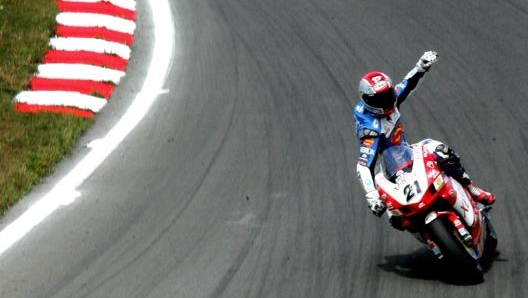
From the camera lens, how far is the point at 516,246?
9.63m

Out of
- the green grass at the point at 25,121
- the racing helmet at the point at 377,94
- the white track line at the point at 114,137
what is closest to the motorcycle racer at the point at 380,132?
the racing helmet at the point at 377,94

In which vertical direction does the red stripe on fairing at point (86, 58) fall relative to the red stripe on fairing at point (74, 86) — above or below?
above

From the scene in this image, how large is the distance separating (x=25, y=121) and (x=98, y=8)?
3.37 m

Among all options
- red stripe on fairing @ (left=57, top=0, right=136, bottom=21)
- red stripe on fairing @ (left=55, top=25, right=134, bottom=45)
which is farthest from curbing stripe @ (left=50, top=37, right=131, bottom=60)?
red stripe on fairing @ (left=57, top=0, right=136, bottom=21)

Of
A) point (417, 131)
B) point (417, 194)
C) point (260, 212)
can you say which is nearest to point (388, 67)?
point (417, 131)

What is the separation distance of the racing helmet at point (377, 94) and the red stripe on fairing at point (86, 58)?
5.47 meters

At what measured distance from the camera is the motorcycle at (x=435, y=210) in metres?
8.91

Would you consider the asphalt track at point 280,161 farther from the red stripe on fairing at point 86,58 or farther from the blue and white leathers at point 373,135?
the blue and white leathers at point 373,135

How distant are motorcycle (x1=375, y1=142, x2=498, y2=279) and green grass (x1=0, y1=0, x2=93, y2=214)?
4.25 meters

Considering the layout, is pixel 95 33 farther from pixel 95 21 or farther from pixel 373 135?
pixel 373 135

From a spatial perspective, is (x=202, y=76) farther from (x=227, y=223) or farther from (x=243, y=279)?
(x=243, y=279)

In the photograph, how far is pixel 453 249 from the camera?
8.83 m

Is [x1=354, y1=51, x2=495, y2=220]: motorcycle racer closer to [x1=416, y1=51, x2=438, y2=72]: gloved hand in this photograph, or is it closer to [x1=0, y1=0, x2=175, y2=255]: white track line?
[x1=416, y1=51, x2=438, y2=72]: gloved hand

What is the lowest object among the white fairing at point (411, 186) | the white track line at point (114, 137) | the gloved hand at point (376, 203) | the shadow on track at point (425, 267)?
the white track line at point (114, 137)
